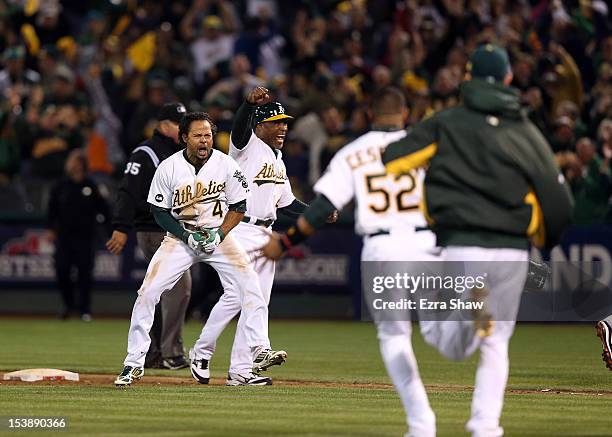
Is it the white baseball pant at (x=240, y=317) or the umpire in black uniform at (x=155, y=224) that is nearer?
the white baseball pant at (x=240, y=317)

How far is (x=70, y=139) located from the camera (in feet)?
76.6

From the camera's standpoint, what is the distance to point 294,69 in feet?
80.2

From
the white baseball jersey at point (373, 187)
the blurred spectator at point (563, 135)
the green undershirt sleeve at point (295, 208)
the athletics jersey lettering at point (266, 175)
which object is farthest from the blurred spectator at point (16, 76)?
the white baseball jersey at point (373, 187)

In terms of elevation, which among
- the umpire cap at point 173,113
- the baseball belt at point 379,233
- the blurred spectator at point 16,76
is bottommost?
the baseball belt at point 379,233

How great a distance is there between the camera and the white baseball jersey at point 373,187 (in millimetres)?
8648

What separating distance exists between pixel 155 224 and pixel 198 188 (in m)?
2.17

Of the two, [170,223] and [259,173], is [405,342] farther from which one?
[259,173]

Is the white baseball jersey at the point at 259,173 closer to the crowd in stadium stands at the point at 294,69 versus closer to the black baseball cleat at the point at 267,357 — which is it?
the black baseball cleat at the point at 267,357

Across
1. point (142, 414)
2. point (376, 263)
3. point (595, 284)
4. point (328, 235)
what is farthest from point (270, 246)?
point (328, 235)

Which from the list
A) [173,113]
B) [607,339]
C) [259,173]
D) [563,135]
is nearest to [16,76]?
[563,135]

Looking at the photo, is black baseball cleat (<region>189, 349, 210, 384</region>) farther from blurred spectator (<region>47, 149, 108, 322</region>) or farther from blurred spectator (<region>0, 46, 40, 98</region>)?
blurred spectator (<region>0, 46, 40, 98</region>)

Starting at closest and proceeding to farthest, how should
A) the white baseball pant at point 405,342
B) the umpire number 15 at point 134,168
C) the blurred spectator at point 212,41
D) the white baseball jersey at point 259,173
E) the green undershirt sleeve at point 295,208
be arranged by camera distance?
the white baseball pant at point 405,342 < the white baseball jersey at point 259,173 < the green undershirt sleeve at point 295,208 < the umpire number 15 at point 134,168 < the blurred spectator at point 212,41

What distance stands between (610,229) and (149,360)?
8.85m

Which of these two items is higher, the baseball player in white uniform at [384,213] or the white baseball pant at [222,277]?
the baseball player in white uniform at [384,213]
